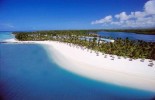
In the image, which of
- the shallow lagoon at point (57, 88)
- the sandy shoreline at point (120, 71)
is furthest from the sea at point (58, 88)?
the sandy shoreline at point (120, 71)

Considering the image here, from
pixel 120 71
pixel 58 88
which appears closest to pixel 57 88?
pixel 58 88

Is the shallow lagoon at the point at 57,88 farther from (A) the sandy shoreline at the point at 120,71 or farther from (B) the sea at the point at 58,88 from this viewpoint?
(A) the sandy shoreline at the point at 120,71

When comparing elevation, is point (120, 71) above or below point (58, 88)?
above

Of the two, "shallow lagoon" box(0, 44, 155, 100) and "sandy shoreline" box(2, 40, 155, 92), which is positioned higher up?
"sandy shoreline" box(2, 40, 155, 92)

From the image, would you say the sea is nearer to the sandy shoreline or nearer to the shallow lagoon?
the shallow lagoon

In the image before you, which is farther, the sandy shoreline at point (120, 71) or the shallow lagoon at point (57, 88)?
the sandy shoreline at point (120, 71)

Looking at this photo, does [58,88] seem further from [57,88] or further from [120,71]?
[120,71]

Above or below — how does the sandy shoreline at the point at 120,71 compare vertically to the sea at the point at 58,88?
above

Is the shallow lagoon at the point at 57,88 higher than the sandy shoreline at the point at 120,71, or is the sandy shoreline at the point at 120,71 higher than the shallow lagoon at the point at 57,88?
the sandy shoreline at the point at 120,71

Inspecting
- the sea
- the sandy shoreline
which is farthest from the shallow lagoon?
the sandy shoreline

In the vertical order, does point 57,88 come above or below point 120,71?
below

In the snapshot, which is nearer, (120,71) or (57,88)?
(57,88)
